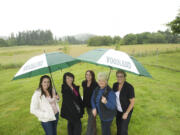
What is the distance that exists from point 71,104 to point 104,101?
78cm

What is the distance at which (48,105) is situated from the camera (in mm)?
2518

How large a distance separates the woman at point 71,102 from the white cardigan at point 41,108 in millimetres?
326

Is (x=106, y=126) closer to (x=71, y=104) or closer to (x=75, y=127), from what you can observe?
(x=75, y=127)

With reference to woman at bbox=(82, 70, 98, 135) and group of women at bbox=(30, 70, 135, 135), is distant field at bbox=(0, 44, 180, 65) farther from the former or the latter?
woman at bbox=(82, 70, 98, 135)

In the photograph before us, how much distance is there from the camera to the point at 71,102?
2.62 metres

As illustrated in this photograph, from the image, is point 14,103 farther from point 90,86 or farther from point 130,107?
point 130,107

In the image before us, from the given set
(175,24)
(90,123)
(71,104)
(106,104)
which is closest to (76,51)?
(175,24)

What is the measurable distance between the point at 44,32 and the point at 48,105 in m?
87.1

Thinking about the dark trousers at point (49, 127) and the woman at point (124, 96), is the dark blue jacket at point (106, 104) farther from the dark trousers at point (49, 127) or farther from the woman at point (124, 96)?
the dark trousers at point (49, 127)

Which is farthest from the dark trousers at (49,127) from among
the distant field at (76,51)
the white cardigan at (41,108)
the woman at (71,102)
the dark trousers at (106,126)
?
the distant field at (76,51)

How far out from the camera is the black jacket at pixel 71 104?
8.39ft

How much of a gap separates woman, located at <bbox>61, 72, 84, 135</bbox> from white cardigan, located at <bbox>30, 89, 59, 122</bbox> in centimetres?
33

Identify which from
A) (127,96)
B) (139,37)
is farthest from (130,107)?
(139,37)

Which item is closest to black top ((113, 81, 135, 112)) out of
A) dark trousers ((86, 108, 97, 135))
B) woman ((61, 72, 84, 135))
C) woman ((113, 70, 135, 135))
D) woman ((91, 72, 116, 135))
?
woman ((113, 70, 135, 135))
